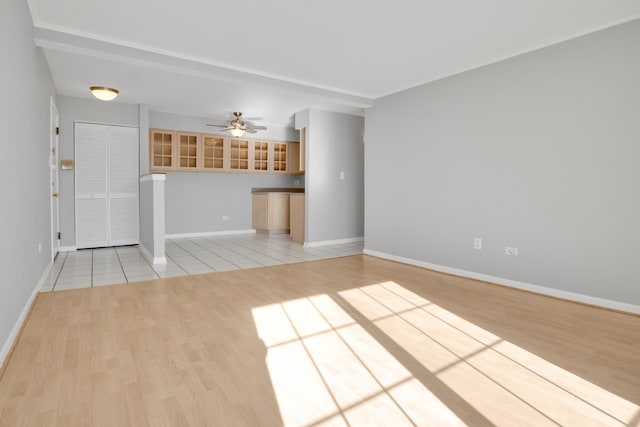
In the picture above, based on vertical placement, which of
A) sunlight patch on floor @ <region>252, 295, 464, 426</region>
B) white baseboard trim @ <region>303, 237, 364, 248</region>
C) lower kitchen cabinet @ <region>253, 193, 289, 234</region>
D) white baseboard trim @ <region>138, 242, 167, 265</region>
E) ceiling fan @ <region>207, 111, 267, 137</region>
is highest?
ceiling fan @ <region>207, 111, 267, 137</region>

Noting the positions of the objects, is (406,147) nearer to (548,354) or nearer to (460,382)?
(548,354)

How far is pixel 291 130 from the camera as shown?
8281 millimetres

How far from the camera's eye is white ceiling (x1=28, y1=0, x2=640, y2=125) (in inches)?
111

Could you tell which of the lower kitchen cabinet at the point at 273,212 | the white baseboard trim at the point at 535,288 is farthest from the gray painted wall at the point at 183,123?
the white baseboard trim at the point at 535,288

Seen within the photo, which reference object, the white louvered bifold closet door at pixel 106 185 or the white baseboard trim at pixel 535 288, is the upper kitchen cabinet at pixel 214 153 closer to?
the white louvered bifold closet door at pixel 106 185

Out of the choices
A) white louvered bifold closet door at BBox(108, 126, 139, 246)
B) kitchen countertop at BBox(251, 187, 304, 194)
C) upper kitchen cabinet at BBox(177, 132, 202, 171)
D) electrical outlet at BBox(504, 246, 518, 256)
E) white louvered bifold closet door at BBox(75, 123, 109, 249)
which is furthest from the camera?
kitchen countertop at BBox(251, 187, 304, 194)

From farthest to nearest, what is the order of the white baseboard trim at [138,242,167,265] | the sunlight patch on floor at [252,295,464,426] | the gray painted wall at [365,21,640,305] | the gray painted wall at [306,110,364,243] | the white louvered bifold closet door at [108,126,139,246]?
the gray painted wall at [306,110,364,243] → the white louvered bifold closet door at [108,126,139,246] → the white baseboard trim at [138,242,167,265] → the gray painted wall at [365,21,640,305] → the sunlight patch on floor at [252,295,464,426]

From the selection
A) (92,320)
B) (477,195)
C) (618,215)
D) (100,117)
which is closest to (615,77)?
(618,215)

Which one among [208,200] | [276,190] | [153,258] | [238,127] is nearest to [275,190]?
[276,190]

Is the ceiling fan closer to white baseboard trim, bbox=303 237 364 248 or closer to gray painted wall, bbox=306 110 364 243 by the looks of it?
gray painted wall, bbox=306 110 364 243

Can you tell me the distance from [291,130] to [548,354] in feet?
23.0

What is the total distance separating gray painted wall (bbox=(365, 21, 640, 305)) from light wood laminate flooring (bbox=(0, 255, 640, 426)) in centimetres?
46

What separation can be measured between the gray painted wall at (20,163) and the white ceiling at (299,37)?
446 millimetres

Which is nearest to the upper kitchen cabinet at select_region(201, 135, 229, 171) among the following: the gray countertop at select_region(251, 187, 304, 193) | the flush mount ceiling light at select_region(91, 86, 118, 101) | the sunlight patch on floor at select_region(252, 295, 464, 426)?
the gray countertop at select_region(251, 187, 304, 193)
